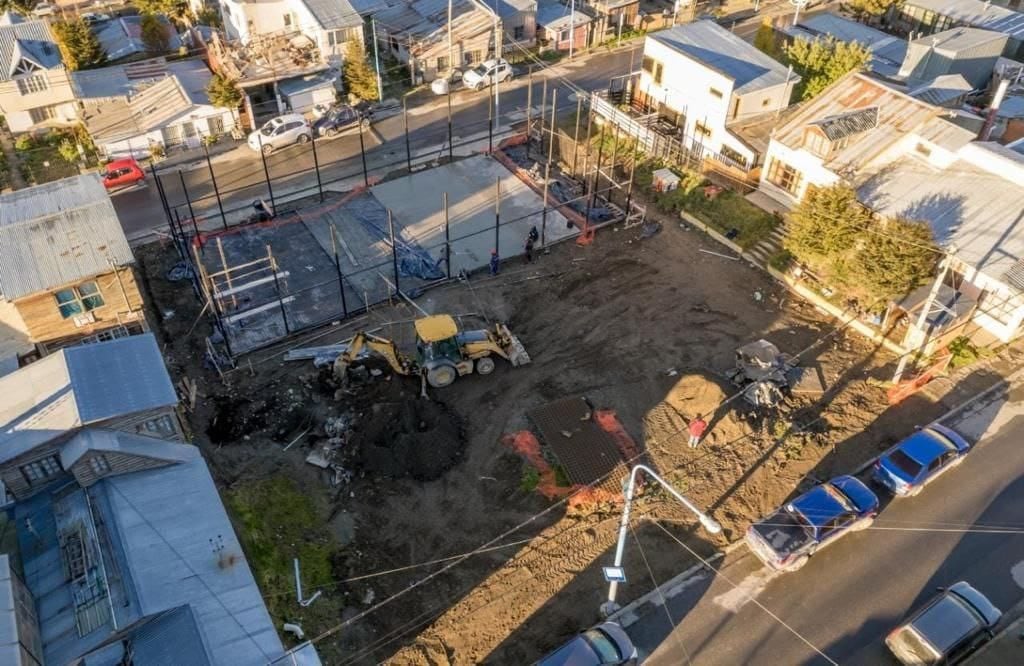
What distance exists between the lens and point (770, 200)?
38000 mm

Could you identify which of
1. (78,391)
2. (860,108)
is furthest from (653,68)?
(78,391)

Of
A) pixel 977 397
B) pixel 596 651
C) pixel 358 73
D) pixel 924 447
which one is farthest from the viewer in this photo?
pixel 358 73

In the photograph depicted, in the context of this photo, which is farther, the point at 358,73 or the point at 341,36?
the point at 341,36

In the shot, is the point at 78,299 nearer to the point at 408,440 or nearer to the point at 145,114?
the point at 408,440

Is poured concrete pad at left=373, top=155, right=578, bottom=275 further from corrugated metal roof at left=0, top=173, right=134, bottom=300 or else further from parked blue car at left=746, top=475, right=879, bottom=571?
parked blue car at left=746, top=475, right=879, bottom=571

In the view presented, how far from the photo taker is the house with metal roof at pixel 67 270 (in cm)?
2697

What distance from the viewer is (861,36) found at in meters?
52.2

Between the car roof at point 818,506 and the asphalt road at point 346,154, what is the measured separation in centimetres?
2867

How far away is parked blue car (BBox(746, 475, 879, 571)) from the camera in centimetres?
2233

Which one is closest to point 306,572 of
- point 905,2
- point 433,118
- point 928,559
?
point 928,559

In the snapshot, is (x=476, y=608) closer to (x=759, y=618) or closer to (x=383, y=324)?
(x=759, y=618)

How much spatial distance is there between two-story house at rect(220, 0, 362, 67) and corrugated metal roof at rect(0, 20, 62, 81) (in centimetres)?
1115

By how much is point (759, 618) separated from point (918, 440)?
893cm

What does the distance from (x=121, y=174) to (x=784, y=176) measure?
3521cm
